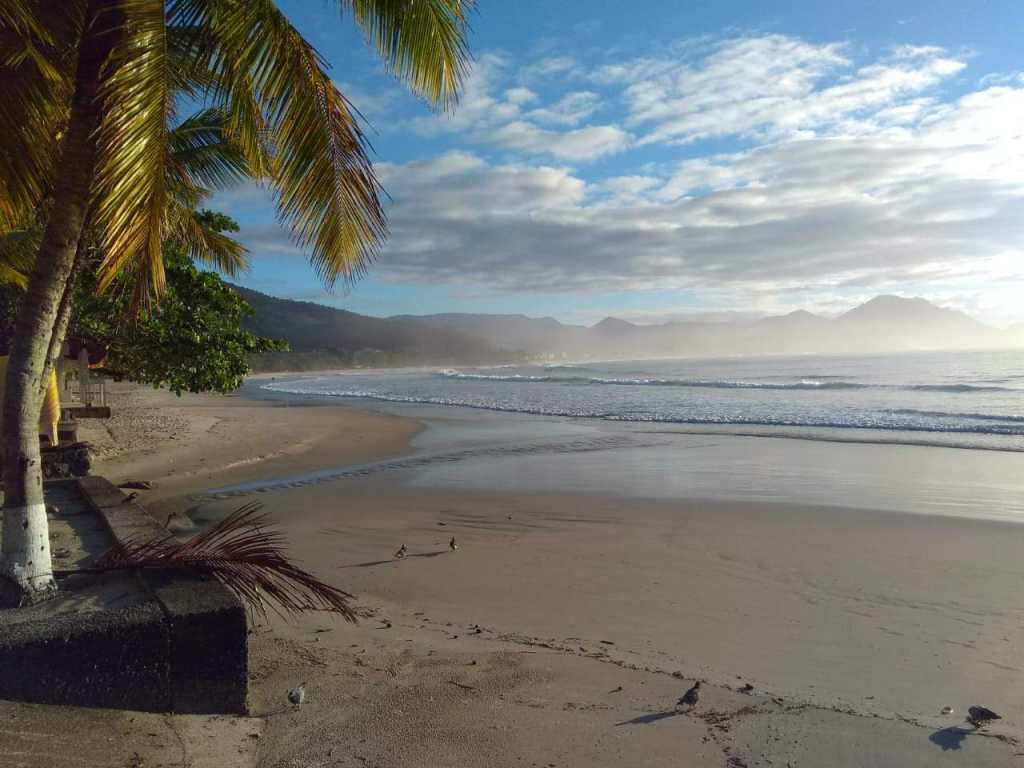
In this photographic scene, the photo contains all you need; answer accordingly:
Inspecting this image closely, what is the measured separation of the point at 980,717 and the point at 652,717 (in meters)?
1.61

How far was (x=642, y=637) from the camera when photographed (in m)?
5.02

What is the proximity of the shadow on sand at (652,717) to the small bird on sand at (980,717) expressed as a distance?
142 centimetres

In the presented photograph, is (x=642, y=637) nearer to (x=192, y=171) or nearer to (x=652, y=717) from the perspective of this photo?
(x=652, y=717)

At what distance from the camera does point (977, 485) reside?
11336 millimetres

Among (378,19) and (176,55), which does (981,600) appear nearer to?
(378,19)

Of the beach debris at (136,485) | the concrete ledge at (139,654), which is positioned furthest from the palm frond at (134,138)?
the beach debris at (136,485)

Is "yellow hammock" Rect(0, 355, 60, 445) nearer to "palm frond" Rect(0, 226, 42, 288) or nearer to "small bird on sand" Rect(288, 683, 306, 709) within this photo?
"palm frond" Rect(0, 226, 42, 288)

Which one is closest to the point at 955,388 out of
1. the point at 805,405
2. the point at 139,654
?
the point at 805,405

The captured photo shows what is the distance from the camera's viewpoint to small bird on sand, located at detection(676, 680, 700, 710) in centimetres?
387

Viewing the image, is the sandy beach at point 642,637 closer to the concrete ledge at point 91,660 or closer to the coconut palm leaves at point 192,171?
the concrete ledge at point 91,660

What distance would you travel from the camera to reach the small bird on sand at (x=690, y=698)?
387 centimetres

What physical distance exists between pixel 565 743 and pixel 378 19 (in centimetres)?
Result: 417

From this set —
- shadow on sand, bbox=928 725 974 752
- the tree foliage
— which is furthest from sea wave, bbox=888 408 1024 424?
shadow on sand, bbox=928 725 974 752

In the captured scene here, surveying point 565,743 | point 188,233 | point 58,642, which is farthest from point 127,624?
point 188,233
